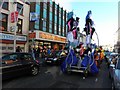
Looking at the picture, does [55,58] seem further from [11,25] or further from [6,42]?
[11,25]

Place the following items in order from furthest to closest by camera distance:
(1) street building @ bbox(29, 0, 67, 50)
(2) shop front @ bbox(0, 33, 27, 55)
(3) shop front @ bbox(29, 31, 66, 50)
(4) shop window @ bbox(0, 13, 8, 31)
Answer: (1) street building @ bbox(29, 0, 67, 50), (3) shop front @ bbox(29, 31, 66, 50), (4) shop window @ bbox(0, 13, 8, 31), (2) shop front @ bbox(0, 33, 27, 55)

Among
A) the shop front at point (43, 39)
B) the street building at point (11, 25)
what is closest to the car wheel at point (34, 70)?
the street building at point (11, 25)

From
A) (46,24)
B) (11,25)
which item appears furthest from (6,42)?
(46,24)

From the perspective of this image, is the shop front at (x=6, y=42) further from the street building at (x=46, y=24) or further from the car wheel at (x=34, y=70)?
the car wheel at (x=34, y=70)

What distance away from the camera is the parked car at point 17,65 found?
900 centimetres

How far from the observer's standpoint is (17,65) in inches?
382

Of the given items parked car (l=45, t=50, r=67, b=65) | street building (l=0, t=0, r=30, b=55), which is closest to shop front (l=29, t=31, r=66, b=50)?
street building (l=0, t=0, r=30, b=55)

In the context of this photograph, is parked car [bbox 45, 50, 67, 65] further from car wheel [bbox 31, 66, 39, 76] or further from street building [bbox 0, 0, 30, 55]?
car wheel [bbox 31, 66, 39, 76]

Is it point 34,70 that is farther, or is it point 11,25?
point 11,25

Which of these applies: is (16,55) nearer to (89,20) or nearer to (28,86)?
(28,86)

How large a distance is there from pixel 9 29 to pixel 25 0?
6127 mm

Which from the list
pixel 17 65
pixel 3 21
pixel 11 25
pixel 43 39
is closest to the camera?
pixel 17 65

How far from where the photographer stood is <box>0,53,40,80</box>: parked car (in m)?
9.00

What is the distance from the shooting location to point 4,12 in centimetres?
2222
